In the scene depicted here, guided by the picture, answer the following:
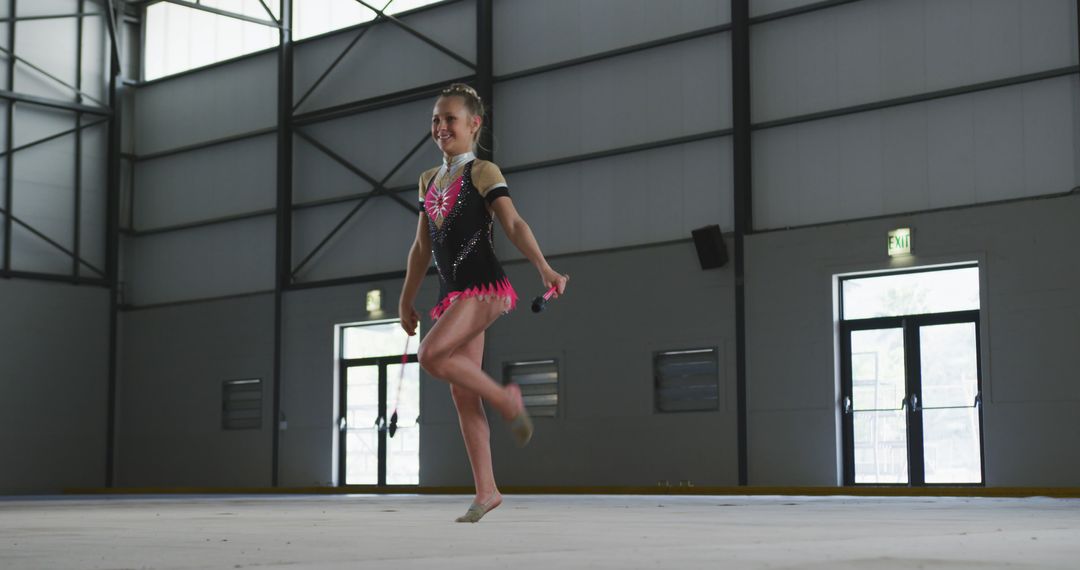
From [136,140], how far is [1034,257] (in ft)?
50.5

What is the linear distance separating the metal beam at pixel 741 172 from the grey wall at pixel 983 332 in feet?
0.31

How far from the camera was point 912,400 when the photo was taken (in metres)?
14.8

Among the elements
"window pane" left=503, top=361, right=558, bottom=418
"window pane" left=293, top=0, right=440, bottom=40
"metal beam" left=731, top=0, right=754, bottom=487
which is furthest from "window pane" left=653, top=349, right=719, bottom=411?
"window pane" left=293, top=0, right=440, bottom=40

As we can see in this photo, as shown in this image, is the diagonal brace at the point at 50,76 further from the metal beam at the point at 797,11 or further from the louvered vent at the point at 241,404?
the metal beam at the point at 797,11

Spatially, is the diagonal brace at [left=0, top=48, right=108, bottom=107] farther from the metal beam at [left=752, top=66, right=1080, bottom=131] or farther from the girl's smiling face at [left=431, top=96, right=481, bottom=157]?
the girl's smiling face at [left=431, top=96, right=481, bottom=157]

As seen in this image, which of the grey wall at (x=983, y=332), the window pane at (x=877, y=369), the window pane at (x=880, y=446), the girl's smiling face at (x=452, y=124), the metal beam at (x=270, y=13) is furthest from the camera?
the metal beam at (x=270, y=13)

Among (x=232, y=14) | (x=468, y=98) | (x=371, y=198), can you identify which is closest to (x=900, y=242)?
(x=371, y=198)

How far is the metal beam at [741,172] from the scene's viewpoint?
15.7 m

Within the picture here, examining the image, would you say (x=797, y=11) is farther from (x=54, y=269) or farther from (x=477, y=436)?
(x=54, y=269)

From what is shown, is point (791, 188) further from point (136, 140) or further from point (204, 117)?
point (136, 140)

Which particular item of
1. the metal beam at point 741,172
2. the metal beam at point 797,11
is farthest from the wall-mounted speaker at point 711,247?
the metal beam at point 797,11

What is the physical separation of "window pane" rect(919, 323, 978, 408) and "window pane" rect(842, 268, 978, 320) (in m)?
0.25

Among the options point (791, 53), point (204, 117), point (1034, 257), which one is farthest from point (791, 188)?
point (204, 117)

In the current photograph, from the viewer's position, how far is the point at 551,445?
1739 centimetres
